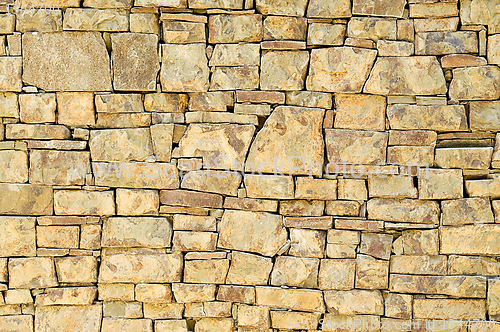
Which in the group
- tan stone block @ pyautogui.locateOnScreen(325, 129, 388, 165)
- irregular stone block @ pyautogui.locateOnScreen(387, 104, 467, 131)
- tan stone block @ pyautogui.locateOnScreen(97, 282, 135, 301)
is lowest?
tan stone block @ pyautogui.locateOnScreen(97, 282, 135, 301)

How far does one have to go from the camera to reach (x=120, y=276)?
8.38 feet

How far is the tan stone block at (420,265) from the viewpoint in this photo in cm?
248

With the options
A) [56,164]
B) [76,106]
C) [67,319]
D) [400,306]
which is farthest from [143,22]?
[400,306]

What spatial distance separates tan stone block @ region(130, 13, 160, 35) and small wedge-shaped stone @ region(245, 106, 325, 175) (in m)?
1.01

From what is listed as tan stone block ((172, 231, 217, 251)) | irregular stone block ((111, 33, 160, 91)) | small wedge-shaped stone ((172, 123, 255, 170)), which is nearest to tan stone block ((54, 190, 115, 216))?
tan stone block ((172, 231, 217, 251))

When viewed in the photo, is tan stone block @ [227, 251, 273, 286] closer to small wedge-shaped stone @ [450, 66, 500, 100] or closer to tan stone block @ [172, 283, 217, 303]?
tan stone block @ [172, 283, 217, 303]

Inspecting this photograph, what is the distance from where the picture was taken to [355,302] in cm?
251

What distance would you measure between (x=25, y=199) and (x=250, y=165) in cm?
157

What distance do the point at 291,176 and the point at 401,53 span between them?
3.57 feet

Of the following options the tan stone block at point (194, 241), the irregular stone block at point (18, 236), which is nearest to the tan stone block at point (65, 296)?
the irregular stone block at point (18, 236)

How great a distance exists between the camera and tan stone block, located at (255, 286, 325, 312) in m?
2.52

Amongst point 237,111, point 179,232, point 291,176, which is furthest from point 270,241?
point 237,111

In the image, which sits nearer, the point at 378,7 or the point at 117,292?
the point at 378,7

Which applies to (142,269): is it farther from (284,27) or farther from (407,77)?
(407,77)
